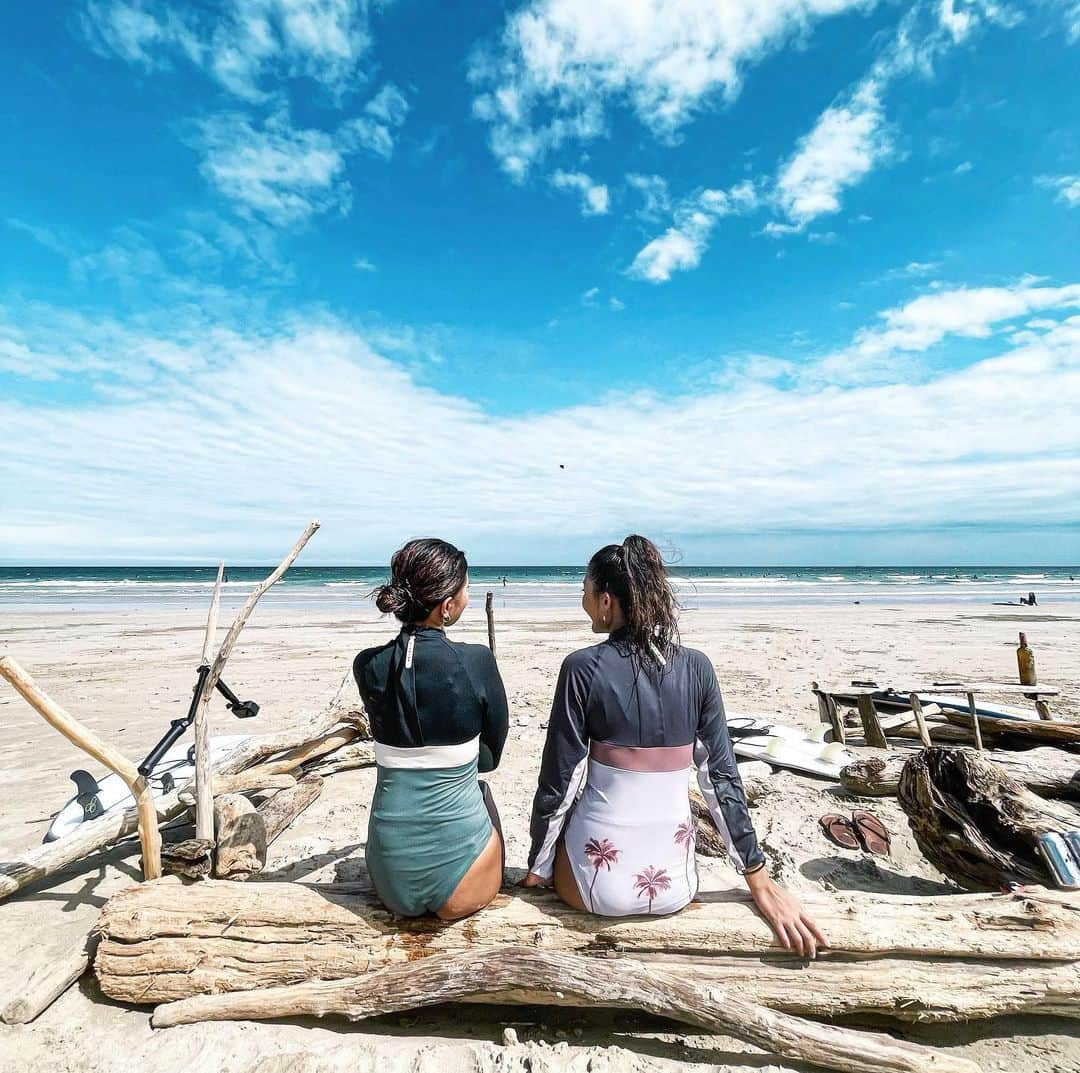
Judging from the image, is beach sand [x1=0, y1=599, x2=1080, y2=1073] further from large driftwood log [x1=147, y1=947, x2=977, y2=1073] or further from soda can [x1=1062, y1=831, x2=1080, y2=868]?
soda can [x1=1062, y1=831, x2=1080, y2=868]

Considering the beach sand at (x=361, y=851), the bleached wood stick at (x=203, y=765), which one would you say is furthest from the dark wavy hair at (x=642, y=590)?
the bleached wood stick at (x=203, y=765)

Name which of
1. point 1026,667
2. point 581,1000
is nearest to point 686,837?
point 581,1000

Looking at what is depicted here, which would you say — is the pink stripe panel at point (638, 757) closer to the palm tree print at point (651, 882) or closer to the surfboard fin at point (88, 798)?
the palm tree print at point (651, 882)

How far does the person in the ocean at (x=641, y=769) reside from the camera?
2.68 m

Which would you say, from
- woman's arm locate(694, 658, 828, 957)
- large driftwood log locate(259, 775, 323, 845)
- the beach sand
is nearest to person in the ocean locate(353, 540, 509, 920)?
the beach sand

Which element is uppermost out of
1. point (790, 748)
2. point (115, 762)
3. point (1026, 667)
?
point (115, 762)

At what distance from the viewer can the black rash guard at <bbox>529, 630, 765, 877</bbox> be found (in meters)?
2.68

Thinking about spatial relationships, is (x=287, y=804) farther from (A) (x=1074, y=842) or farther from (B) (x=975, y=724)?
(B) (x=975, y=724)

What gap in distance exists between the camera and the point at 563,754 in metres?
2.71

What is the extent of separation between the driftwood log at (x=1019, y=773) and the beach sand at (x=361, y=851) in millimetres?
228

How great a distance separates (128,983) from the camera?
282 cm

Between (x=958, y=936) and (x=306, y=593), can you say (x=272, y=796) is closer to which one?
(x=958, y=936)

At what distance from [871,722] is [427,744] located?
6040 millimetres

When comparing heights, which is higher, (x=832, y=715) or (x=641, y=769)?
(x=641, y=769)
